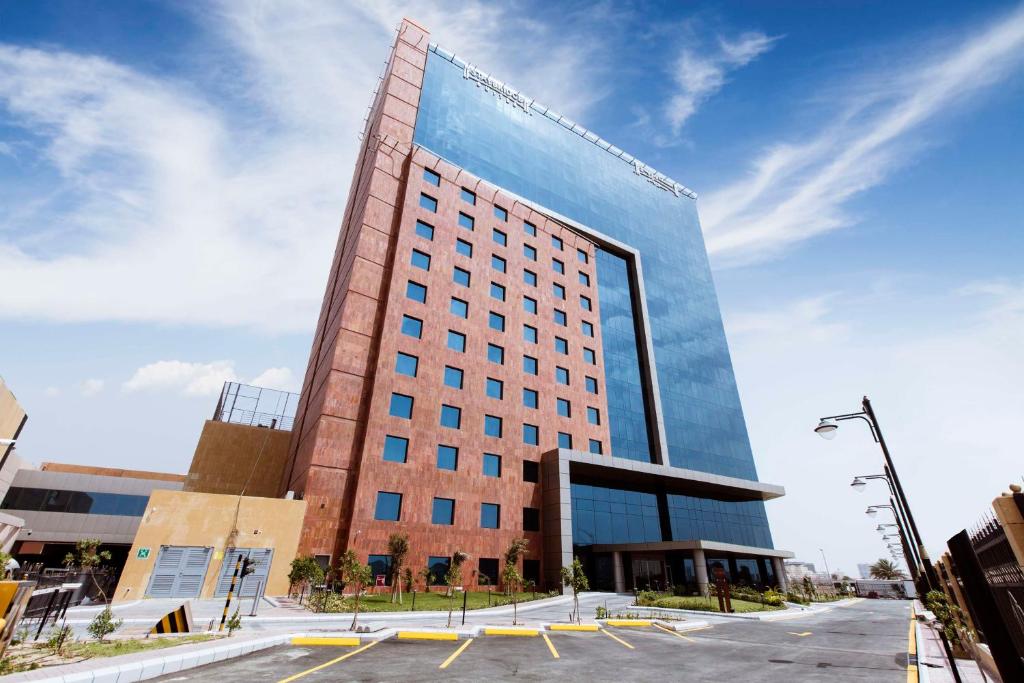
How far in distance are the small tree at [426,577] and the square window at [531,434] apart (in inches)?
546

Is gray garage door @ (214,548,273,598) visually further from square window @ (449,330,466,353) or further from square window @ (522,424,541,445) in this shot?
square window @ (522,424,541,445)

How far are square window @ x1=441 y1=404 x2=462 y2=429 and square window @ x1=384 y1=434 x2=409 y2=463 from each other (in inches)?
151

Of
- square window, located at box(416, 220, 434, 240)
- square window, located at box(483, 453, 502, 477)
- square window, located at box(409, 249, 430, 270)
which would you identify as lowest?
square window, located at box(483, 453, 502, 477)

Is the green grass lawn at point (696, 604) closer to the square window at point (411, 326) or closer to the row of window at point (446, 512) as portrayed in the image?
the row of window at point (446, 512)

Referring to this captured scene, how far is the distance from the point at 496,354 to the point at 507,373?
2.17m

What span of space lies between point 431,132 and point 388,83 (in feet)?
24.3

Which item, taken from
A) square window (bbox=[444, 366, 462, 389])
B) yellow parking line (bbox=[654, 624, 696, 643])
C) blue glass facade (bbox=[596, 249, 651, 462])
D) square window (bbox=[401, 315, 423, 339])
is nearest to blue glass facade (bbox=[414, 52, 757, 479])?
blue glass facade (bbox=[596, 249, 651, 462])

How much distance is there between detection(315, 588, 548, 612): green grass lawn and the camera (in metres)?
25.5

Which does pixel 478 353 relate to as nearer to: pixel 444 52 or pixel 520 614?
pixel 520 614

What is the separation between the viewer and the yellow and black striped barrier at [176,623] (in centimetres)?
1551

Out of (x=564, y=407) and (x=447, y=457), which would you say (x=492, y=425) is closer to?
(x=447, y=457)

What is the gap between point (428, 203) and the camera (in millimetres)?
46844

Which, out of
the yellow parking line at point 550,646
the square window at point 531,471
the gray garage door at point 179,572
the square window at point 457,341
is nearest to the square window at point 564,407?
the square window at point 531,471

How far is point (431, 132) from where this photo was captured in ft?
172
